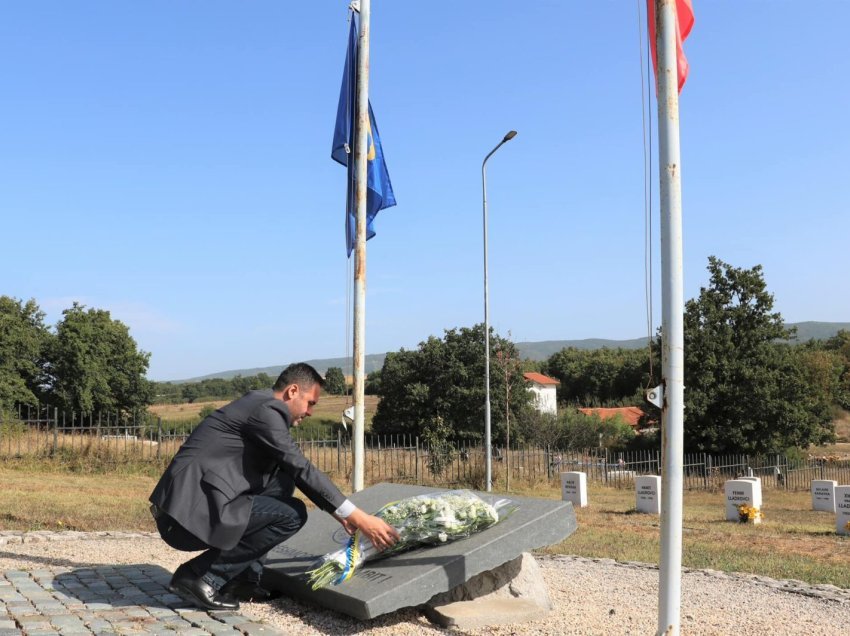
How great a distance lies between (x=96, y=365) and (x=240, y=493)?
47180 mm

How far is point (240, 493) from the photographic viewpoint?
497 cm

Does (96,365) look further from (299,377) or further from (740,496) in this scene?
(299,377)

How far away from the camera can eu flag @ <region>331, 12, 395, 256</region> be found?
9312 mm

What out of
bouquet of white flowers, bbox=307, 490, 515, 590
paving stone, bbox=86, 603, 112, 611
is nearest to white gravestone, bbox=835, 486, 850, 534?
bouquet of white flowers, bbox=307, 490, 515, 590

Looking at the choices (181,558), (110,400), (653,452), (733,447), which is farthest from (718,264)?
(181,558)

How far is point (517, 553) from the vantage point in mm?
5164

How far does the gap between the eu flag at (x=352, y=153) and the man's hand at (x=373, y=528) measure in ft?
15.6

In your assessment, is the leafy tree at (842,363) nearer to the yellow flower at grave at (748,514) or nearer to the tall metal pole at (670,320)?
the yellow flower at grave at (748,514)

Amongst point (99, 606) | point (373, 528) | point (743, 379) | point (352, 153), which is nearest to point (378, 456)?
point (352, 153)

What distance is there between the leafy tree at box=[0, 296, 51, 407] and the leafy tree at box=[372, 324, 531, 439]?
20.5 m

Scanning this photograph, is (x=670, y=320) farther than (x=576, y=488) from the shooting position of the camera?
No

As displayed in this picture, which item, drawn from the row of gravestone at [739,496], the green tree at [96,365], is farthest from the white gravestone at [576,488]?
the green tree at [96,365]

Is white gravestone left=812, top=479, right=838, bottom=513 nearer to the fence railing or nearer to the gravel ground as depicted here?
the fence railing

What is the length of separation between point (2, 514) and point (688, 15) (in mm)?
11000
